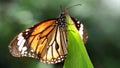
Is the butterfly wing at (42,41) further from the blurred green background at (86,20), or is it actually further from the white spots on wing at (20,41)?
the blurred green background at (86,20)

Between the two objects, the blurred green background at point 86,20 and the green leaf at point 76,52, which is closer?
the green leaf at point 76,52

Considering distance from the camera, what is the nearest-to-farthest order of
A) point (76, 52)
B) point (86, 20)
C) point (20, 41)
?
1. point (76, 52)
2. point (20, 41)
3. point (86, 20)

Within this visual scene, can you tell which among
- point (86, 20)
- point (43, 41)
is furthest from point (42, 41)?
point (86, 20)

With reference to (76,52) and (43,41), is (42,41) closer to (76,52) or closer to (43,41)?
(43,41)

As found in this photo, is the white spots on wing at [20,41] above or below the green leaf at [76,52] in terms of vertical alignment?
above

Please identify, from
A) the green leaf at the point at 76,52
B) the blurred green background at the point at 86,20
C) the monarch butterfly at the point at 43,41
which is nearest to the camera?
the green leaf at the point at 76,52

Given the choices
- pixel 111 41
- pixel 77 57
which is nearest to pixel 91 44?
pixel 111 41

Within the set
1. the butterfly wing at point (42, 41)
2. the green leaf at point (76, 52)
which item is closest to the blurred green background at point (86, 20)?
the butterfly wing at point (42, 41)
